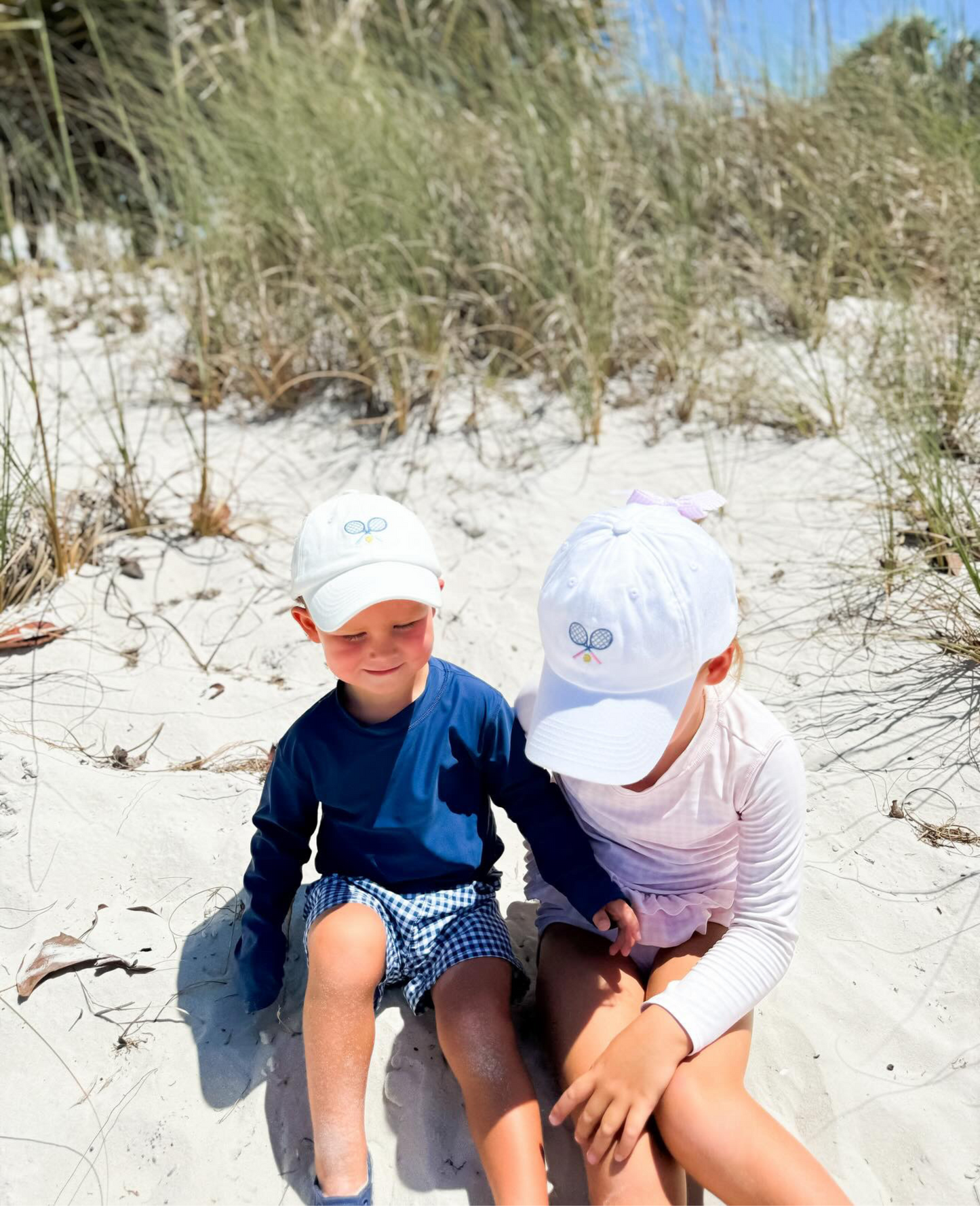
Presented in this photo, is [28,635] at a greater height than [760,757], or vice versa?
[760,757]

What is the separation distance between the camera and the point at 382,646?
1684mm

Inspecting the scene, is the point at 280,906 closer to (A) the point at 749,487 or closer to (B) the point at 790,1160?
(B) the point at 790,1160

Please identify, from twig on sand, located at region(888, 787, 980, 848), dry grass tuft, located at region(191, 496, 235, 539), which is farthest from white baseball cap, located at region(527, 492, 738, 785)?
dry grass tuft, located at region(191, 496, 235, 539)

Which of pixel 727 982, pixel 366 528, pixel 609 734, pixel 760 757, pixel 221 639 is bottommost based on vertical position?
pixel 221 639

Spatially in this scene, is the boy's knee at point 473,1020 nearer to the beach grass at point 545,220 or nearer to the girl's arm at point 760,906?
the girl's arm at point 760,906

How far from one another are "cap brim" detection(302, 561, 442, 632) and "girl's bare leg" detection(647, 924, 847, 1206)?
0.80 m

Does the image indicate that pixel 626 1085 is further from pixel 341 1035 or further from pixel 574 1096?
pixel 341 1035

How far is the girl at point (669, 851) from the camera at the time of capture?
1494 mm

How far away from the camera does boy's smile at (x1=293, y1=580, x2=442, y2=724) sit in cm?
168

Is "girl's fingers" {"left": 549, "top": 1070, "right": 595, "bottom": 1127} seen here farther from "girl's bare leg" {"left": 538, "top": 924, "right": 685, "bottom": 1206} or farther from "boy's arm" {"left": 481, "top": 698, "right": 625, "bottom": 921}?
"boy's arm" {"left": 481, "top": 698, "right": 625, "bottom": 921}

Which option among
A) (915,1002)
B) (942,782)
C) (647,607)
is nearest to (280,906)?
(647,607)

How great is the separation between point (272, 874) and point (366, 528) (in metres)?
0.61

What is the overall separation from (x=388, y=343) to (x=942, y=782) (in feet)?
8.03

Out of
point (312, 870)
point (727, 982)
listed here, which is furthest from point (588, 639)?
point (312, 870)
